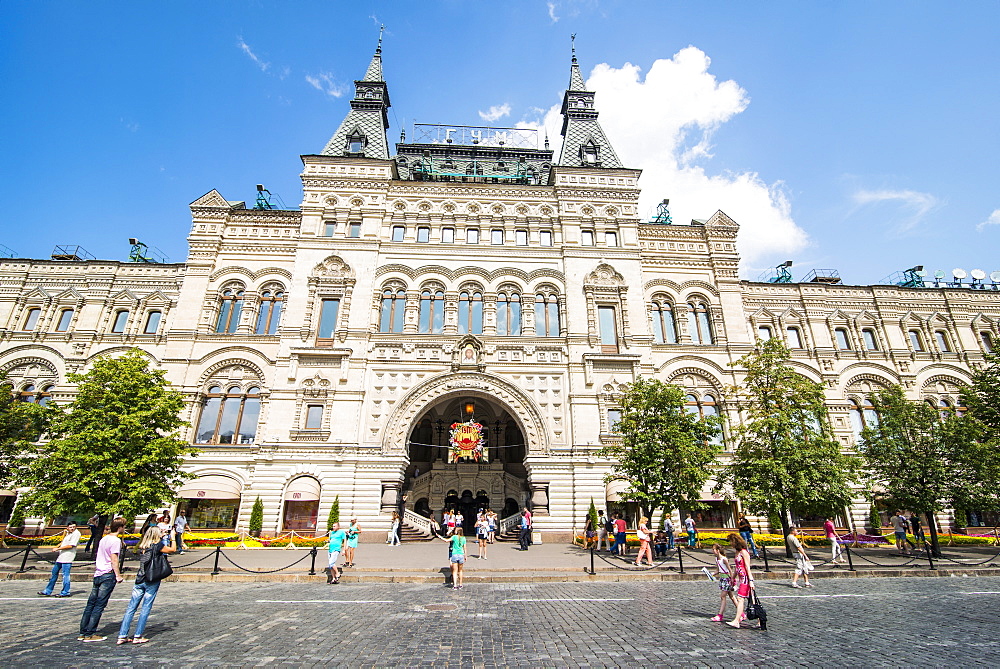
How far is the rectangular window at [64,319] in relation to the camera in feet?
103

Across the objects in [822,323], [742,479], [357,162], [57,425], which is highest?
[357,162]

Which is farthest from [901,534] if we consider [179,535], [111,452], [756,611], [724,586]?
[111,452]

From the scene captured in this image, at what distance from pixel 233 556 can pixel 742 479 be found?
22269mm

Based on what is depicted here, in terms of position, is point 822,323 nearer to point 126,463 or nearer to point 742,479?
point 742,479

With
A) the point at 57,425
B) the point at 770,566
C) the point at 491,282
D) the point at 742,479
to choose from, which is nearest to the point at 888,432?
the point at 742,479

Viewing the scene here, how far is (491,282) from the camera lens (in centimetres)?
3234

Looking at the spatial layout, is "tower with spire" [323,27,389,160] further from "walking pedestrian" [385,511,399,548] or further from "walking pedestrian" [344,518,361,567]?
"walking pedestrian" [344,518,361,567]

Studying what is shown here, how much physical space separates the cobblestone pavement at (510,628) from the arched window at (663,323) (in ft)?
63.8

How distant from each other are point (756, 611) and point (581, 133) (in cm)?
3767

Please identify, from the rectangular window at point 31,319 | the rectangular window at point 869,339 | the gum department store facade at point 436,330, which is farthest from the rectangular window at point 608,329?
the rectangular window at point 31,319

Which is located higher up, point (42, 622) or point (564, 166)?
point (564, 166)

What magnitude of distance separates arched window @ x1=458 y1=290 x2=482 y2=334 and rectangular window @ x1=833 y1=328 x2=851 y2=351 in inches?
976

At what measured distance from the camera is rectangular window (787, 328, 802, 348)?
33312mm

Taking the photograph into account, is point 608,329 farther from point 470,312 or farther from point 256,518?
point 256,518
